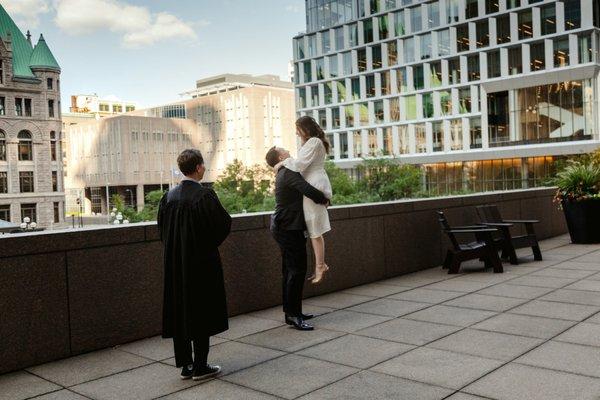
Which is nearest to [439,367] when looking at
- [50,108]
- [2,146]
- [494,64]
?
[494,64]

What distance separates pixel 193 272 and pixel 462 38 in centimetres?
6974

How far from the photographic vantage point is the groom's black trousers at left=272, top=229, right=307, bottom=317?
6332 mm

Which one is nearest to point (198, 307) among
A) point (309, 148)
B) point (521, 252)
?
point (309, 148)

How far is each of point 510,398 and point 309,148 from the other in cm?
316

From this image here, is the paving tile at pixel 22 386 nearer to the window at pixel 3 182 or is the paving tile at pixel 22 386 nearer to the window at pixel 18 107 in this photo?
the window at pixel 3 182

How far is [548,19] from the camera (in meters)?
61.9

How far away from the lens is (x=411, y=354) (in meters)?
5.34

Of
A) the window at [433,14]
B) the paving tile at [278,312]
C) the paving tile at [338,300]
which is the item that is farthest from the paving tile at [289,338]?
the window at [433,14]

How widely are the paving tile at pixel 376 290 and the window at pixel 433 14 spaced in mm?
67386

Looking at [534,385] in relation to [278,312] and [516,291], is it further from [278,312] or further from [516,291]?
[516,291]

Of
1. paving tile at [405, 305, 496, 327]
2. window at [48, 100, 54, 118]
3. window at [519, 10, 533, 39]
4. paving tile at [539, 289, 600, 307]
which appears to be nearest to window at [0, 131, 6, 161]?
window at [48, 100, 54, 118]

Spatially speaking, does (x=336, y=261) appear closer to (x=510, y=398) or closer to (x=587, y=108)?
(x=510, y=398)

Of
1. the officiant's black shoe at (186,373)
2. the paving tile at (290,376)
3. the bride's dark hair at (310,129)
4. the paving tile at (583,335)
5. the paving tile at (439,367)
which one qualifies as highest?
the bride's dark hair at (310,129)

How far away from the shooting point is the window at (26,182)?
11406 centimetres
